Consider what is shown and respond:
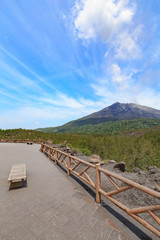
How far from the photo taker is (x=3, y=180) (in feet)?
14.6

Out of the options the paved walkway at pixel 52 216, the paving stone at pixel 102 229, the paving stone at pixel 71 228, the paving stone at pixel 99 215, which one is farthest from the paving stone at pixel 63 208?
the paving stone at pixel 102 229

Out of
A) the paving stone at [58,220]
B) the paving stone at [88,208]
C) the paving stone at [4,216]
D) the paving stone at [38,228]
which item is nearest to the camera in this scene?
the paving stone at [38,228]

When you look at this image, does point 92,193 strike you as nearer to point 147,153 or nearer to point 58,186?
point 58,186

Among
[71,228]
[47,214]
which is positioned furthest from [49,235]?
[47,214]

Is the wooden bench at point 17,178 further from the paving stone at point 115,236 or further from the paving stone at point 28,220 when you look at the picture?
the paving stone at point 115,236

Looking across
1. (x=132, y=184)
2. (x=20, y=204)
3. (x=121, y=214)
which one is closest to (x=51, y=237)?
(x=20, y=204)

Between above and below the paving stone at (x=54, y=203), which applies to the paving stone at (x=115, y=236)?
below

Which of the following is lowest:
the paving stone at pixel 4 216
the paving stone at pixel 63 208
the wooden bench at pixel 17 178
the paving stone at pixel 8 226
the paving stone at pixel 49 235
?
the paving stone at pixel 63 208

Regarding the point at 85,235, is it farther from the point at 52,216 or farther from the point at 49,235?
the point at 52,216

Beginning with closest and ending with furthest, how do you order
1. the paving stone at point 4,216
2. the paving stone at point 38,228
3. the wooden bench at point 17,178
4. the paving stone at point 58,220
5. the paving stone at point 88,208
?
the paving stone at point 38,228 → the paving stone at point 58,220 → the paving stone at point 4,216 → the paving stone at point 88,208 → the wooden bench at point 17,178

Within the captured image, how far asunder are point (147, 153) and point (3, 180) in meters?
17.4

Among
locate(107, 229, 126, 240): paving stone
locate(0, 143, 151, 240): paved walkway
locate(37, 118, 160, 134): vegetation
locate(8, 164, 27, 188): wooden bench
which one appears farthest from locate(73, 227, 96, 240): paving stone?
locate(37, 118, 160, 134): vegetation

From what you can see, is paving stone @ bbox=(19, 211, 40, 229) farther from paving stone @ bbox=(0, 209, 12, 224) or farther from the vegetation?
the vegetation

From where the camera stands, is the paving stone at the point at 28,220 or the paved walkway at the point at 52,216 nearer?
the paved walkway at the point at 52,216
